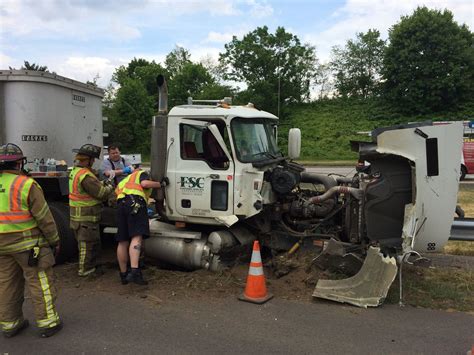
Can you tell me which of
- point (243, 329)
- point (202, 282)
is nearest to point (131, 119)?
point (202, 282)

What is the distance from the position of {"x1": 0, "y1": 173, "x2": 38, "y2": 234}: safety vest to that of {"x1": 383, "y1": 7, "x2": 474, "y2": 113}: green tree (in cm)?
3724

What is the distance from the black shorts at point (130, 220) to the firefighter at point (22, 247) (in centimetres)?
128

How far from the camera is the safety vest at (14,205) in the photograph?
383 cm

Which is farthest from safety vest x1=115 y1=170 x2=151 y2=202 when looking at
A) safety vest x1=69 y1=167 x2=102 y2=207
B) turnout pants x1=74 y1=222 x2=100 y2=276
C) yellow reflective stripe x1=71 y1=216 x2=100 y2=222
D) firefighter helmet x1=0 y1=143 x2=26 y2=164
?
firefighter helmet x1=0 y1=143 x2=26 y2=164

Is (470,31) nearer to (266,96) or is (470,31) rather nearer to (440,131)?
(266,96)

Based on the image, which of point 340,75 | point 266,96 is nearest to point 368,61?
point 340,75

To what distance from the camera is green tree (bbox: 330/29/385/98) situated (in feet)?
157

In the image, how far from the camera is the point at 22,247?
3854 mm

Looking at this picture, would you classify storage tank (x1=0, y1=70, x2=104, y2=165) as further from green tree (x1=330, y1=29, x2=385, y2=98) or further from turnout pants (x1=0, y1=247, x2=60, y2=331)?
green tree (x1=330, y1=29, x2=385, y2=98)

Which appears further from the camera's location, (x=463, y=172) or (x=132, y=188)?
(x=463, y=172)

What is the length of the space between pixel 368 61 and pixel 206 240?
4934 centimetres

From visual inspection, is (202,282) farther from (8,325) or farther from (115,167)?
(115,167)

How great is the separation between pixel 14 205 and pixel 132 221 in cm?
159

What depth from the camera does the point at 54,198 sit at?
20.9 feet
